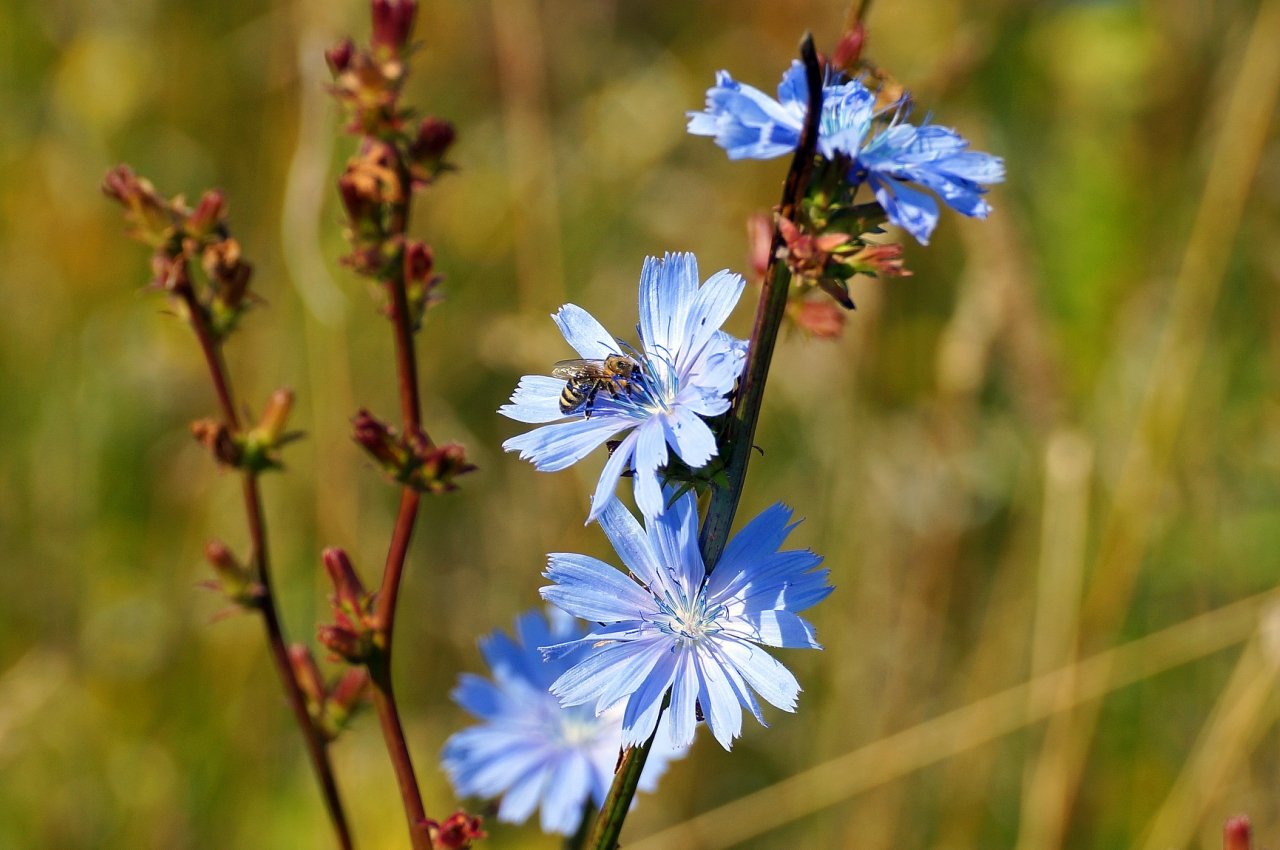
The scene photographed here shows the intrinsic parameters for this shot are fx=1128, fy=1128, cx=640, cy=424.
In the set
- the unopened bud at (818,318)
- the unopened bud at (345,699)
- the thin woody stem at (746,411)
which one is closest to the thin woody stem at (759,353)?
the thin woody stem at (746,411)

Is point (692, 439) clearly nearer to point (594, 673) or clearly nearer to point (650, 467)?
point (650, 467)

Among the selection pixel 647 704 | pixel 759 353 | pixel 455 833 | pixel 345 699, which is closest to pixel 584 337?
pixel 759 353

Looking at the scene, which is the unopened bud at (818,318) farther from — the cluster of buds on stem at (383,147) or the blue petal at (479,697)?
the blue petal at (479,697)

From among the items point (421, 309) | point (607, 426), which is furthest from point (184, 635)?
point (607, 426)

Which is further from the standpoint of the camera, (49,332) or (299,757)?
(49,332)

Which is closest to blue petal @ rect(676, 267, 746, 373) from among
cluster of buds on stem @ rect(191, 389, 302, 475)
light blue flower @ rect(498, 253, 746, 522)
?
light blue flower @ rect(498, 253, 746, 522)

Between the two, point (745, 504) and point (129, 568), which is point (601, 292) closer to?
point (745, 504)
